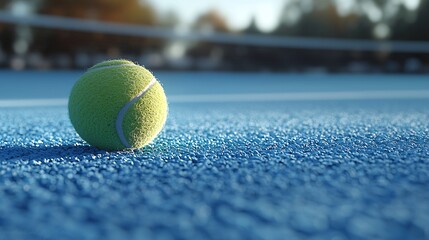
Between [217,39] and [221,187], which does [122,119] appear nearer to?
[221,187]

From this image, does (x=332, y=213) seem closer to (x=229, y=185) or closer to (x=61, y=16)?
(x=229, y=185)

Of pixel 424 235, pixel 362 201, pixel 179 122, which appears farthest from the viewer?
pixel 179 122

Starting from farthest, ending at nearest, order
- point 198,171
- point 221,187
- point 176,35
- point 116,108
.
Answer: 1. point 176,35
2. point 116,108
3. point 198,171
4. point 221,187

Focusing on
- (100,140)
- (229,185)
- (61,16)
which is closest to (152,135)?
(100,140)

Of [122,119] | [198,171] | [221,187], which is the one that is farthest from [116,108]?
[221,187]

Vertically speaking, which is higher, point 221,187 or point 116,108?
point 116,108

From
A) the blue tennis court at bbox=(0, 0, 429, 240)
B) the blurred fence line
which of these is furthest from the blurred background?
the blue tennis court at bbox=(0, 0, 429, 240)

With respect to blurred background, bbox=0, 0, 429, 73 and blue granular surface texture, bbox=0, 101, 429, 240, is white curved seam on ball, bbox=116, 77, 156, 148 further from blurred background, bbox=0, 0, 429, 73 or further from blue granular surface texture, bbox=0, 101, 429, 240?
blurred background, bbox=0, 0, 429, 73
